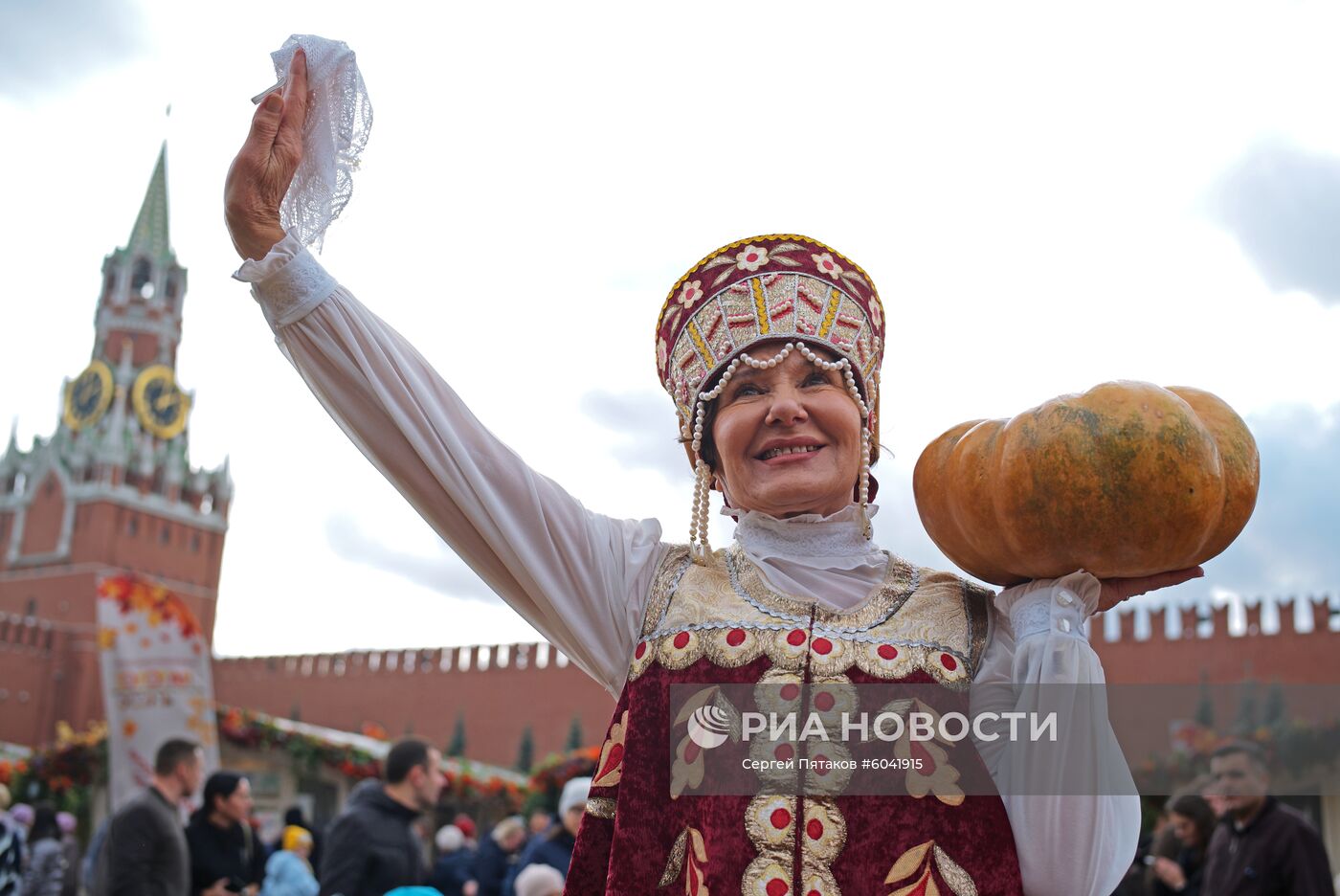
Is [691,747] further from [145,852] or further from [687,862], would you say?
[145,852]

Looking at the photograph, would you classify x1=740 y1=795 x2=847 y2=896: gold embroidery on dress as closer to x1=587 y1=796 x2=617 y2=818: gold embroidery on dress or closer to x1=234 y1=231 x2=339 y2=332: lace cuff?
x1=587 y1=796 x2=617 y2=818: gold embroidery on dress

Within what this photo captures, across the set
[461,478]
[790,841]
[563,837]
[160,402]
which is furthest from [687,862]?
[160,402]

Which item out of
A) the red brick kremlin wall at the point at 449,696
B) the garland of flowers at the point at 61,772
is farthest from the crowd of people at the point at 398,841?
the red brick kremlin wall at the point at 449,696

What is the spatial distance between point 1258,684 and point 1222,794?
56.6ft

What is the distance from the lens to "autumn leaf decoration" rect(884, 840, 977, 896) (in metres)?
1.80

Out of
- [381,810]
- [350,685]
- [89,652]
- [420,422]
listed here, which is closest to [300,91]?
[420,422]

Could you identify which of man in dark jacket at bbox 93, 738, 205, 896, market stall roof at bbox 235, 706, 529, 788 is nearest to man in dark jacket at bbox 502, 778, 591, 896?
man in dark jacket at bbox 93, 738, 205, 896

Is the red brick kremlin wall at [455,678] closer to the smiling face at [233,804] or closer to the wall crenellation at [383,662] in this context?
the wall crenellation at [383,662]

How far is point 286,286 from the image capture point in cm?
193

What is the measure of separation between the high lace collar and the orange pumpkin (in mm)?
286

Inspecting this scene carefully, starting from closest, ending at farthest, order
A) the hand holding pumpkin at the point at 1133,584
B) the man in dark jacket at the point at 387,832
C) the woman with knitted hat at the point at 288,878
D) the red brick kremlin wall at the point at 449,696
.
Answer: the hand holding pumpkin at the point at 1133,584 → the man in dark jacket at the point at 387,832 → the woman with knitted hat at the point at 288,878 → the red brick kremlin wall at the point at 449,696

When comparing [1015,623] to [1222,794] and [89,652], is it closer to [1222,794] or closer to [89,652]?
[1222,794]

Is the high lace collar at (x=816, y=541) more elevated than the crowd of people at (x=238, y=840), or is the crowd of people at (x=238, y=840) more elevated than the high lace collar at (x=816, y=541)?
the high lace collar at (x=816, y=541)

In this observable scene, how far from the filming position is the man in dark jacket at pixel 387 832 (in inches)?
178
